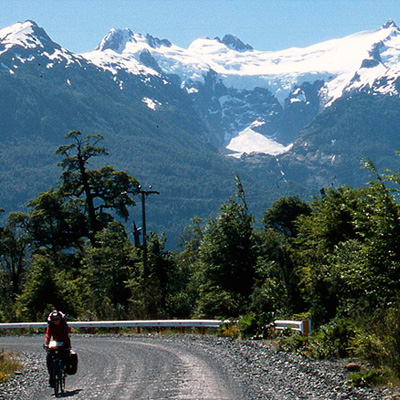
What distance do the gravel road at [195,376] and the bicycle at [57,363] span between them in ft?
0.95

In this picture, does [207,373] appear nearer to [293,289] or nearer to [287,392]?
[287,392]

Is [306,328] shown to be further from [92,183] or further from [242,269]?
[92,183]

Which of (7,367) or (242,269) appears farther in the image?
(242,269)

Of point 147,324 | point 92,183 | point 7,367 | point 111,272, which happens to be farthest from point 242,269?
point 92,183

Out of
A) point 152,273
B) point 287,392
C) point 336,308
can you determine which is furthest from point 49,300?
point 287,392

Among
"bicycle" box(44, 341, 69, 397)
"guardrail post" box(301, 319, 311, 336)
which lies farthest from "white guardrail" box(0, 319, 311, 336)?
"bicycle" box(44, 341, 69, 397)

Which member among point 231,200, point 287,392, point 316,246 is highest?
point 231,200

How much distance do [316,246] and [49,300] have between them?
69.1ft

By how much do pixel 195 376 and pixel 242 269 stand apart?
23.4 metres

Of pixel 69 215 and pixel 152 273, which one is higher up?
pixel 69 215

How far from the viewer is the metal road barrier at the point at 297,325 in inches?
944

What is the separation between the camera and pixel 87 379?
1952 cm

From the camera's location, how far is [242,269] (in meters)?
41.8

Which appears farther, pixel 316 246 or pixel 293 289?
pixel 316 246
